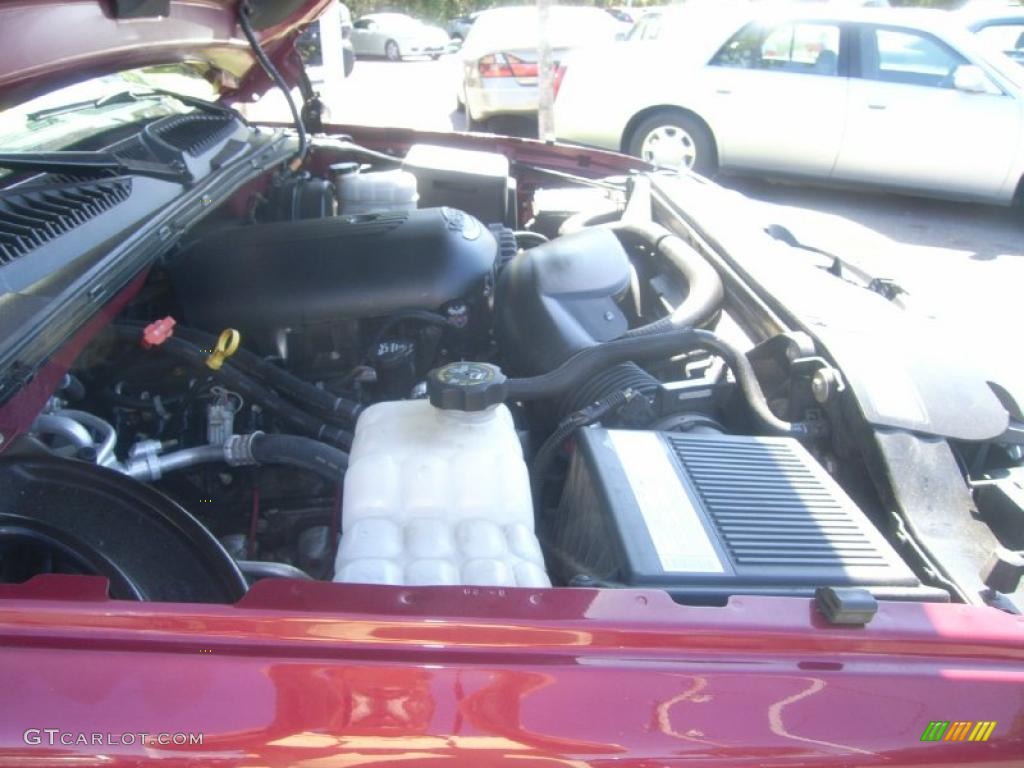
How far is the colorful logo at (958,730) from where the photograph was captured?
903 mm

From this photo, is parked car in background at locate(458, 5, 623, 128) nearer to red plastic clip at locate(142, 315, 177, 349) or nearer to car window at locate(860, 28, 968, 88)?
car window at locate(860, 28, 968, 88)

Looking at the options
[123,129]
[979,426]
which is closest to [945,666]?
[979,426]

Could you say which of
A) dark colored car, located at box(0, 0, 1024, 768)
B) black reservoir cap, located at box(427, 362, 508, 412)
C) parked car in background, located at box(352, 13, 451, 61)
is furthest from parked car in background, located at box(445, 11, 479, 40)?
black reservoir cap, located at box(427, 362, 508, 412)

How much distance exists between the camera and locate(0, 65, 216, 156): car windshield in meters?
1.82

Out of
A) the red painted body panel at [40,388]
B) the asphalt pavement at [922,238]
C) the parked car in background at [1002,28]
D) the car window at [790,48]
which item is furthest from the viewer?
the parked car in background at [1002,28]

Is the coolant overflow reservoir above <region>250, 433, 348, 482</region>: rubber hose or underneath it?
above

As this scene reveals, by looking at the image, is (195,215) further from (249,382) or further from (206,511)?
(206,511)

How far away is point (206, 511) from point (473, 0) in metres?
25.5

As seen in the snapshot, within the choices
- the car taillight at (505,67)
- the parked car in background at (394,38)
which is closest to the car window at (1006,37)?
the car taillight at (505,67)

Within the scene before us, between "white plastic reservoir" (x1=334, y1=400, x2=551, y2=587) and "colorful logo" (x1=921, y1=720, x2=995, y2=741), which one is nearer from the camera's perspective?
"colorful logo" (x1=921, y1=720, x2=995, y2=741)

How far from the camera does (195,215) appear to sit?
177 cm

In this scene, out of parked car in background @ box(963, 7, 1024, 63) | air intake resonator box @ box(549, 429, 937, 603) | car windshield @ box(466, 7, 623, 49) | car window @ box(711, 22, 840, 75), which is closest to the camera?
air intake resonator box @ box(549, 429, 937, 603)

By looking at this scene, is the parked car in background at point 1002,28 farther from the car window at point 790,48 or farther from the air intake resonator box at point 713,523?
the air intake resonator box at point 713,523

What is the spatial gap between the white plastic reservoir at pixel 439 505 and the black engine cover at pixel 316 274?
17.7 inches
